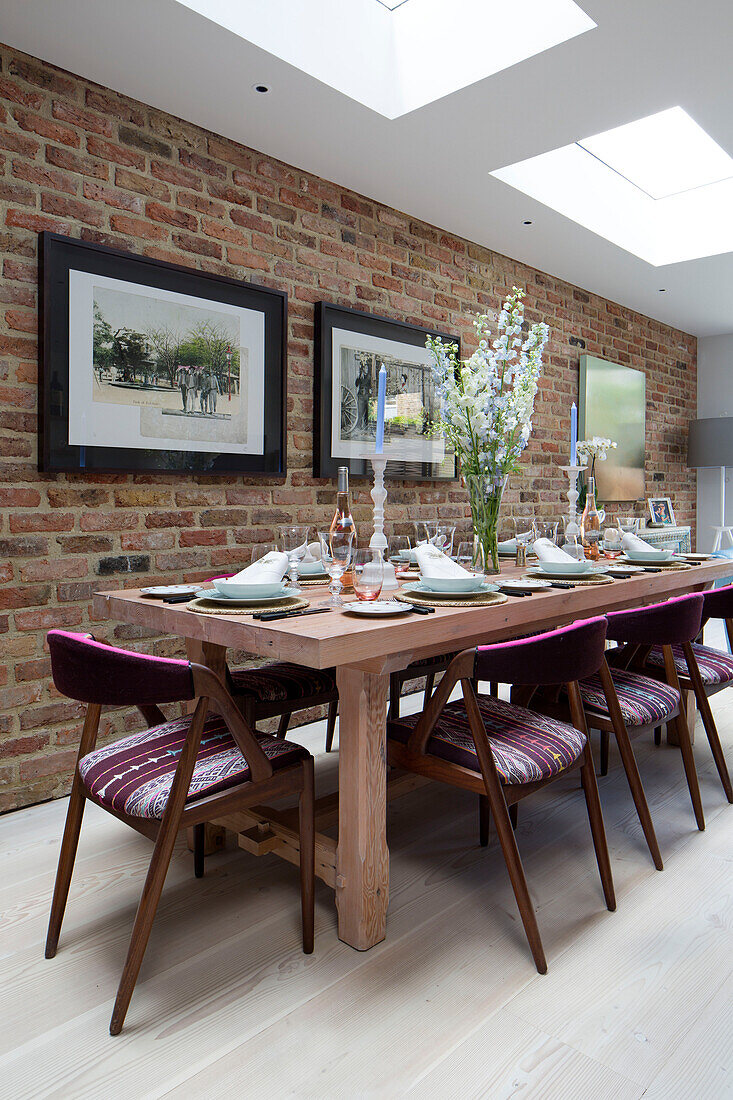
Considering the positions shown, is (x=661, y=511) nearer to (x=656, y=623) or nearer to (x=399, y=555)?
(x=399, y=555)

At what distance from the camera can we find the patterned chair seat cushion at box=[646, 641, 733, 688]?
99.0 inches

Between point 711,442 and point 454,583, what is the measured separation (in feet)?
17.3

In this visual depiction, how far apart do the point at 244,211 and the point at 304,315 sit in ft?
1.65

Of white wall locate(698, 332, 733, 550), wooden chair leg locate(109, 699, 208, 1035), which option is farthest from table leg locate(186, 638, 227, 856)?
white wall locate(698, 332, 733, 550)

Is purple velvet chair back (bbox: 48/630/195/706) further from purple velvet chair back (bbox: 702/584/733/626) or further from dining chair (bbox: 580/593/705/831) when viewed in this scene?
purple velvet chair back (bbox: 702/584/733/626)

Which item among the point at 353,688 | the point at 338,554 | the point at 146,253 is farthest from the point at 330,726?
the point at 146,253

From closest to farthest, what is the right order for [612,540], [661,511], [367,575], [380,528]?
[367,575] → [380,528] → [612,540] → [661,511]

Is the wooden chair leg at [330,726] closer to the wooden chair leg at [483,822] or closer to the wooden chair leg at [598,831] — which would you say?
the wooden chair leg at [483,822]

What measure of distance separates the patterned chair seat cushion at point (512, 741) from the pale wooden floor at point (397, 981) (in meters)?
0.42

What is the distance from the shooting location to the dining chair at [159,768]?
4.59ft

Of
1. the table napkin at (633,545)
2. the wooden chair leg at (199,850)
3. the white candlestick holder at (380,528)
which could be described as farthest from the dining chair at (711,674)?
the wooden chair leg at (199,850)

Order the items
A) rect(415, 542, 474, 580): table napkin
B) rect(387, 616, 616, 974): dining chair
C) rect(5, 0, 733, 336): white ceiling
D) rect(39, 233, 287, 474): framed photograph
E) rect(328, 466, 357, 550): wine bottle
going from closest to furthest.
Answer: rect(387, 616, 616, 974): dining chair < rect(328, 466, 357, 550): wine bottle < rect(415, 542, 474, 580): table napkin < rect(5, 0, 733, 336): white ceiling < rect(39, 233, 287, 474): framed photograph

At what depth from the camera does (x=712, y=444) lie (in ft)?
20.9

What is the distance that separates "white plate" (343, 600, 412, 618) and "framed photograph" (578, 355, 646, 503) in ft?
12.2
